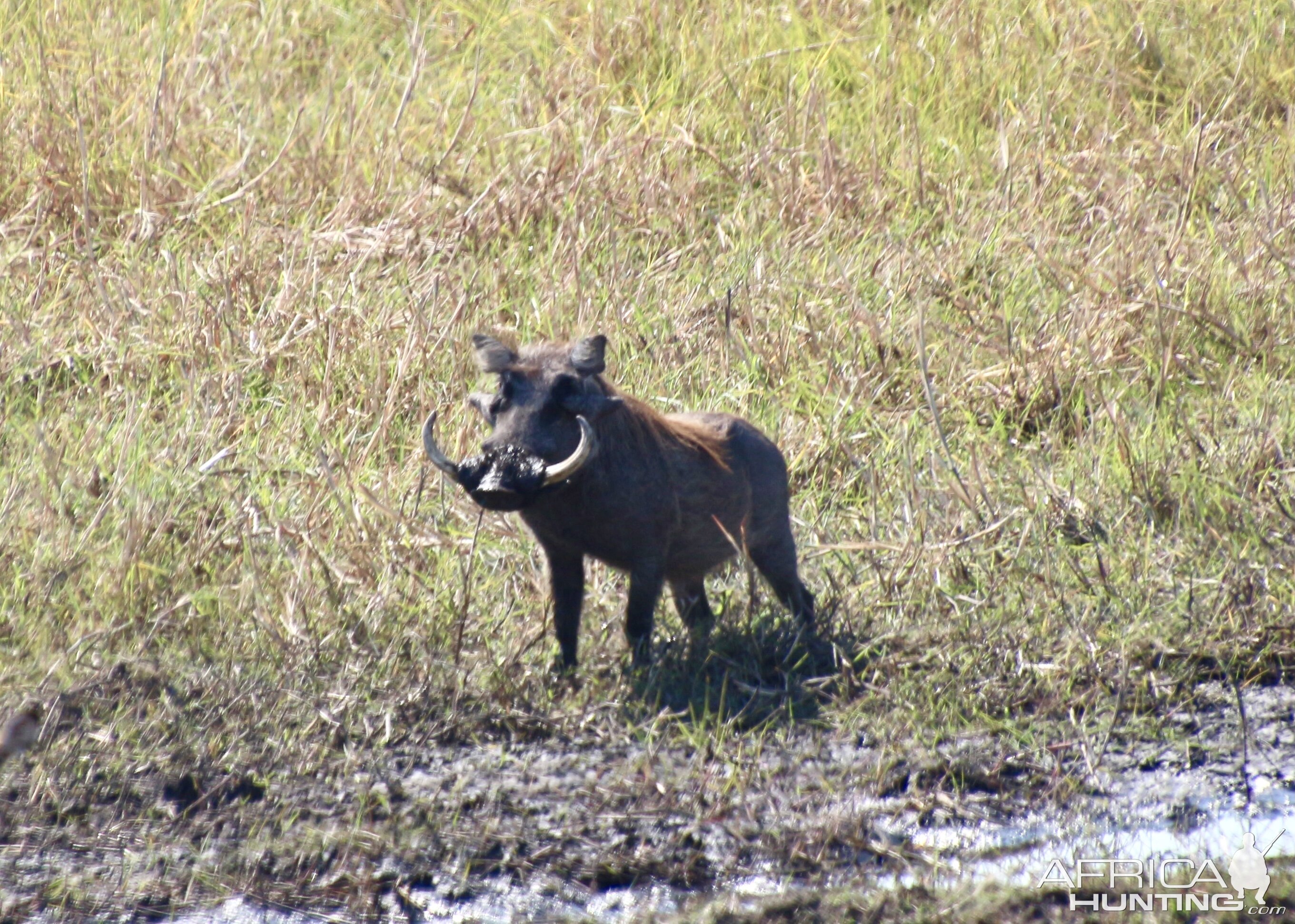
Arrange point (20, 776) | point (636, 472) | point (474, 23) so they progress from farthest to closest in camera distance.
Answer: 1. point (474, 23)
2. point (636, 472)
3. point (20, 776)

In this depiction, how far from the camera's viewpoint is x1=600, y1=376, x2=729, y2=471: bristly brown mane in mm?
3898

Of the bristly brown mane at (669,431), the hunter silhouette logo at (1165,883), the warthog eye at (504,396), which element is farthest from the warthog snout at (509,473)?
the hunter silhouette logo at (1165,883)

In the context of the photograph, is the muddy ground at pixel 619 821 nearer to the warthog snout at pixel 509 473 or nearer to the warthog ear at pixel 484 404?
the warthog snout at pixel 509 473

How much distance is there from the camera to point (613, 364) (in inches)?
215

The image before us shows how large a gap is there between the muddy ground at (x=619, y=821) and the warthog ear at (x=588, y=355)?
0.82m

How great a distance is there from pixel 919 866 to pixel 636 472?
1.13m

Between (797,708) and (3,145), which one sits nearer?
(797,708)

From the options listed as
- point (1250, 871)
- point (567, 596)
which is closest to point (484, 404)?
point (567, 596)

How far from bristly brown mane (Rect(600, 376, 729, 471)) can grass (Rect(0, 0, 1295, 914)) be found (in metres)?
0.43

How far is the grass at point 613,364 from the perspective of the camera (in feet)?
12.4

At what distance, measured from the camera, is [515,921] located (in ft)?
10.2

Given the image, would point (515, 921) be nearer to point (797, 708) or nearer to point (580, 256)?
point (797, 708)

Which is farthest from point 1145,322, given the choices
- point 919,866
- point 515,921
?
point 515,921

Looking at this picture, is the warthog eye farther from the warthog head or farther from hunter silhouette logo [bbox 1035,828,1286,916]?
hunter silhouette logo [bbox 1035,828,1286,916]
